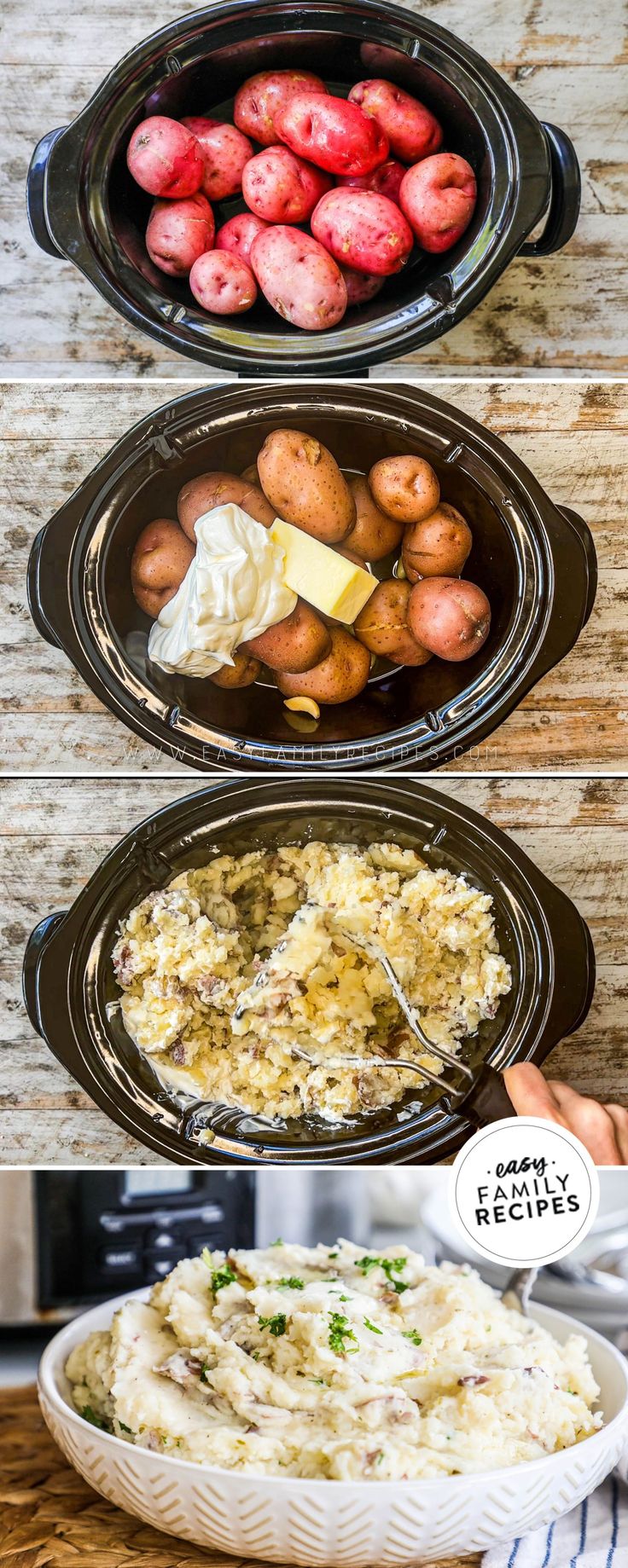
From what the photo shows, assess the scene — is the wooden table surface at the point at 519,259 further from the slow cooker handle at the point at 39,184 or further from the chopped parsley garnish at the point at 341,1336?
the chopped parsley garnish at the point at 341,1336

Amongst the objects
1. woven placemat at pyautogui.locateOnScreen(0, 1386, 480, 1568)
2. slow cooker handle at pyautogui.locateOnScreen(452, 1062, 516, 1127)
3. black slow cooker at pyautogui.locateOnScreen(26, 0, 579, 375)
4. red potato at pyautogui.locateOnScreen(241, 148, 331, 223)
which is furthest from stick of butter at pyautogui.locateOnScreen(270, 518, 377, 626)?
woven placemat at pyautogui.locateOnScreen(0, 1386, 480, 1568)

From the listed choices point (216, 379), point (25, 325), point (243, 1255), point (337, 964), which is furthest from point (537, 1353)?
point (25, 325)

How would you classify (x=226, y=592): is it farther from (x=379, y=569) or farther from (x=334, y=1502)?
(x=334, y=1502)

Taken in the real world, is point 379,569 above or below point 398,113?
below

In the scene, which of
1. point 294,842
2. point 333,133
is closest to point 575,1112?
point 294,842

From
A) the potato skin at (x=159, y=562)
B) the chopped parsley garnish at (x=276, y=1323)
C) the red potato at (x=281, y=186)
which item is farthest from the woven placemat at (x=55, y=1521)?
the red potato at (x=281, y=186)

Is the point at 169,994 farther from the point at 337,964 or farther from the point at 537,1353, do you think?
the point at 537,1353
